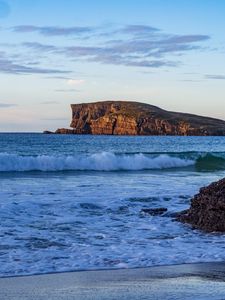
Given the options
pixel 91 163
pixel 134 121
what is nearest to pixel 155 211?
pixel 91 163

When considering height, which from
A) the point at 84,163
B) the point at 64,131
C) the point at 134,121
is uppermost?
the point at 134,121

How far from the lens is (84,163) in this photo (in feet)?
113

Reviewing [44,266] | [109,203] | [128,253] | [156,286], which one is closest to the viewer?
[156,286]

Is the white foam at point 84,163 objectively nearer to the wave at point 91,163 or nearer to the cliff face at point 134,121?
the wave at point 91,163

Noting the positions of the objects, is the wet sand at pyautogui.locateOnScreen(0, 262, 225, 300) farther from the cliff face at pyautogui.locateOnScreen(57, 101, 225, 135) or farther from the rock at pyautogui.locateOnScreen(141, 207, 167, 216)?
the cliff face at pyautogui.locateOnScreen(57, 101, 225, 135)

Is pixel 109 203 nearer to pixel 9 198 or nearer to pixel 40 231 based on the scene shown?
pixel 9 198

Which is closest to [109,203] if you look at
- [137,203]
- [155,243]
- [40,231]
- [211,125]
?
[137,203]

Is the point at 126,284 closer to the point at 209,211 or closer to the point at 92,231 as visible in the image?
the point at 92,231

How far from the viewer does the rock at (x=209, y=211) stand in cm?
1111

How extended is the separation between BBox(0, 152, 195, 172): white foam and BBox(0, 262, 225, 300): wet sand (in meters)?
23.4

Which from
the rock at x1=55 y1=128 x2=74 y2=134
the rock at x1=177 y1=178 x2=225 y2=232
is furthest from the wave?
the rock at x1=55 y1=128 x2=74 y2=134

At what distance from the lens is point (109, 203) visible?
15.2 m

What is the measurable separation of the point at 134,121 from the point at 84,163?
12756 cm

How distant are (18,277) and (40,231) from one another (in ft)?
11.5
